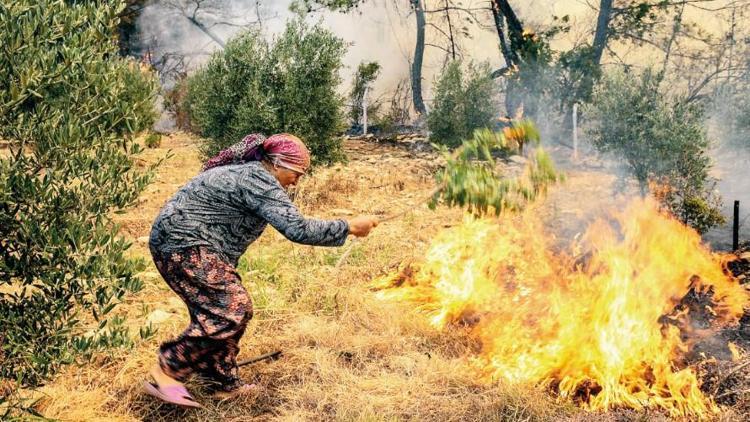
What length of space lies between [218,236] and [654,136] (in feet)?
26.7

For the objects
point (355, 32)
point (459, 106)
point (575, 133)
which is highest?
point (355, 32)

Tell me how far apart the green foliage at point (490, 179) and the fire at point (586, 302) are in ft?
3.31

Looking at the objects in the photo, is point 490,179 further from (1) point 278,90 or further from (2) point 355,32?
(2) point 355,32

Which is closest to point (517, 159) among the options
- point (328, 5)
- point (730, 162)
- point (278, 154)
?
point (730, 162)

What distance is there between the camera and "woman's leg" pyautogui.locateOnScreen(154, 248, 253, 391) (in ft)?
11.8

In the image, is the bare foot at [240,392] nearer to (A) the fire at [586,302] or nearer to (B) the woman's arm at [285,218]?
(B) the woman's arm at [285,218]

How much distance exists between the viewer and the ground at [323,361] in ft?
12.5

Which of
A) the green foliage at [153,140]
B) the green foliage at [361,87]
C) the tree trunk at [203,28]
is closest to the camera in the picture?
the green foliage at [153,140]

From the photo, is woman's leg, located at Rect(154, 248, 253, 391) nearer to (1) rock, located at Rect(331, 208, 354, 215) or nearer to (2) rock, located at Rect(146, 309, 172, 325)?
(2) rock, located at Rect(146, 309, 172, 325)

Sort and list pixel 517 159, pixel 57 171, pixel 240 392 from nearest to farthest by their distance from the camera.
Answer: pixel 57 171
pixel 240 392
pixel 517 159

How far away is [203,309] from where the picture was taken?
12.0 feet

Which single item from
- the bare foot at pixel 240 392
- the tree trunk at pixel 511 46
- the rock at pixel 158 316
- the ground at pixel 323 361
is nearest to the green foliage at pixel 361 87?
the tree trunk at pixel 511 46

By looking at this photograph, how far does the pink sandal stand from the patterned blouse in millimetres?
857

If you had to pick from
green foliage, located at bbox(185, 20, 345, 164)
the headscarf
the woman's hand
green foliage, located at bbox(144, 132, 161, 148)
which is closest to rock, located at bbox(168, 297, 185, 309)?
the headscarf
